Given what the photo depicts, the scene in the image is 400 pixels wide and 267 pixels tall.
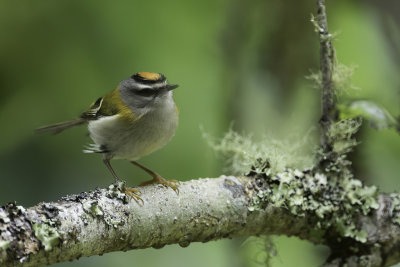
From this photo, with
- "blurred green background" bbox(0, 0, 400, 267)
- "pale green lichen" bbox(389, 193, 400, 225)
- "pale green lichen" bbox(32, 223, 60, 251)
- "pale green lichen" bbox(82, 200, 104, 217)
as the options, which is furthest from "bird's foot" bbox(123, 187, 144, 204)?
"pale green lichen" bbox(389, 193, 400, 225)

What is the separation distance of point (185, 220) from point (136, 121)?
34.2 inches

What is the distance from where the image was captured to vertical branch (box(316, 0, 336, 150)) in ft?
7.70

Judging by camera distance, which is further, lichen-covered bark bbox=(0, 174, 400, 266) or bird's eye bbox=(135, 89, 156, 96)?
bird's eye bbox=(135, 89, 156, 96)

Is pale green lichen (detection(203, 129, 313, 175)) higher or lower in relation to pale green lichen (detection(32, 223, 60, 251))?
higher

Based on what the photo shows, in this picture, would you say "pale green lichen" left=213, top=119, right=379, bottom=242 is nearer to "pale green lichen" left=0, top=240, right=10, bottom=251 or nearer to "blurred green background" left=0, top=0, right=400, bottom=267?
"blurred green background" left=0, top=0, right=400, bottom=267

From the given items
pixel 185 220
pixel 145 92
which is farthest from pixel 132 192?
pixel 145 92

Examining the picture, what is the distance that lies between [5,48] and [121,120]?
125cm

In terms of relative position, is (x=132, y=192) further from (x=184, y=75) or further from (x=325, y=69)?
(x=184, y=75)

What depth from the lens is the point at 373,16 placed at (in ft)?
11.3

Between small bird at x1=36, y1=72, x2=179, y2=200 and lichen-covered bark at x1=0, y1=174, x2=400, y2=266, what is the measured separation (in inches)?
22.8

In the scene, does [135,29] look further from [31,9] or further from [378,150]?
[378,150]

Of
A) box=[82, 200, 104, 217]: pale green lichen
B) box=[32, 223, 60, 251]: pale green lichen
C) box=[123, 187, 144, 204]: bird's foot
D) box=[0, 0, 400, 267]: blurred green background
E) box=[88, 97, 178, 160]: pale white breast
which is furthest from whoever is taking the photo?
box=[0, 0, 400, 267]: blurred green background

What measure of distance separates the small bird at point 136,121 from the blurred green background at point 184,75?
Result: 1.81 ft

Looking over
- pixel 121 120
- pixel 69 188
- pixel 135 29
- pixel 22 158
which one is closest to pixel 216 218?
pixel 121 120
